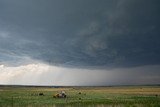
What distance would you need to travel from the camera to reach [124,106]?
40.2 meters

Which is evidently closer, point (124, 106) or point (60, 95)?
point (124, 106)

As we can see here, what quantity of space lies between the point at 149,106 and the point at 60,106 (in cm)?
1484

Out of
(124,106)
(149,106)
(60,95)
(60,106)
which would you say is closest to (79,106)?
(60,106)

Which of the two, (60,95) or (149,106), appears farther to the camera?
(60,95)

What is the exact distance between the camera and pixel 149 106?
40.4 m

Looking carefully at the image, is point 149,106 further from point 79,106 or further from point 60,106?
point 60,106

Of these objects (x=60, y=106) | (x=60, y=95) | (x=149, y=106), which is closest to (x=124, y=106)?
(x=149, y=106)

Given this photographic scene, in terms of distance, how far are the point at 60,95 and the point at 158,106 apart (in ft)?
112

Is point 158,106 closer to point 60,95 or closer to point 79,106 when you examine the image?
point 79,106

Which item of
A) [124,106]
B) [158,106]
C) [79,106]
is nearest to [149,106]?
[158,106]

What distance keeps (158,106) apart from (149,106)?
1427mm

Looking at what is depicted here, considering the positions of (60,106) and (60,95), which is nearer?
(60,106)

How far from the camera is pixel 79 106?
40.8 m

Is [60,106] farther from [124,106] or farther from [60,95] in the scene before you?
[60,95]
